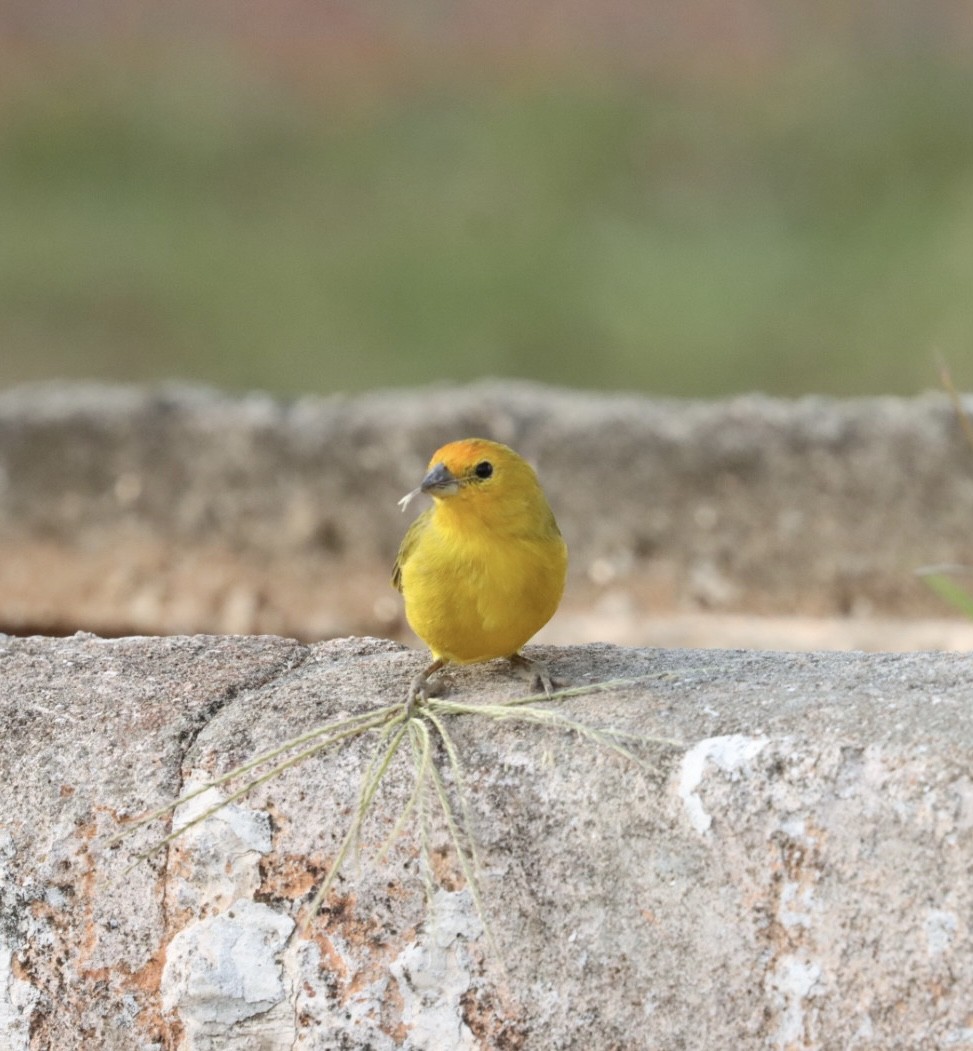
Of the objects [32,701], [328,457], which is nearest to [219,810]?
[32,701]

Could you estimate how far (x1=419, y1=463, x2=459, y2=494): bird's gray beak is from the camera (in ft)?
5.84

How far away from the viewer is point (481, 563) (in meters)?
1.79

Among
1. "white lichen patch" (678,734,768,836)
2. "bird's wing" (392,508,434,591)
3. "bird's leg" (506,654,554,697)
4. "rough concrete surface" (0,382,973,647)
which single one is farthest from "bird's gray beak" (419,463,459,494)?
"rough concrete surface" (0,382,973,647)

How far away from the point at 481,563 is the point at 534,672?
146 mm

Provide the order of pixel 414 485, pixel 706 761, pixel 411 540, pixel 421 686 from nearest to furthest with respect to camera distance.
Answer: pixel 706 761, pixel 421 686, pixel 411 540, pixel 414 485

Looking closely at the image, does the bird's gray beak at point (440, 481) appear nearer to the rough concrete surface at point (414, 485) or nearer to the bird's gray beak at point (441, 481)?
the bird's gray beak at point (441, 481)

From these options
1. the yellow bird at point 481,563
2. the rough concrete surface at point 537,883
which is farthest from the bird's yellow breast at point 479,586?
the rough concrete surface at point 537,883

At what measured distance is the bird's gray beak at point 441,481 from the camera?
178cm

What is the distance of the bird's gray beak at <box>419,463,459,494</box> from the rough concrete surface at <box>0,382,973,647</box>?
3068 millimetres

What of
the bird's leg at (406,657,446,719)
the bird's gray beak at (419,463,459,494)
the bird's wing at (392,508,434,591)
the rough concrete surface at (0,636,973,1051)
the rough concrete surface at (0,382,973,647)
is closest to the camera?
the rough concrete surface at (0,636,973,1051)

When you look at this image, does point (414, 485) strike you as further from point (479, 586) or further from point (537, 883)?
point (537, 883)

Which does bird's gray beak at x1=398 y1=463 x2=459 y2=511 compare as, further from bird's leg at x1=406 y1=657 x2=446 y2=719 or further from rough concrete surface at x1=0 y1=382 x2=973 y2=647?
rough concrete surface at x1=0 y1=382 x2=973 y2=647

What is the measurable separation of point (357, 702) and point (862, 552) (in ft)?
11.5

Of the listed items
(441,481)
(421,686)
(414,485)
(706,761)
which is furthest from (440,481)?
(414,485)
